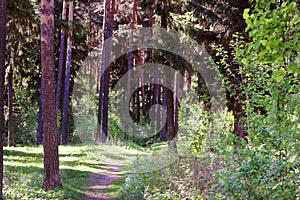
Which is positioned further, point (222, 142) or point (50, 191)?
point (50, 191)

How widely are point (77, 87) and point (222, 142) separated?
29783 mm

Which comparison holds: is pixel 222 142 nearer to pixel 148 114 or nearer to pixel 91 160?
pixel 91 160

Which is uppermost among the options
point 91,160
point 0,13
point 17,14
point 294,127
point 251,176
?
point 17,14

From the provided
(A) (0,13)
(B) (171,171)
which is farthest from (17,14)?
(B) (171,171)

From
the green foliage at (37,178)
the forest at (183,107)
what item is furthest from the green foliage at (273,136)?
the green foliage at (37,178)

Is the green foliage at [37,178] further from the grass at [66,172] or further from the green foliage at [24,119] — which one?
the green foliage at [24,119]

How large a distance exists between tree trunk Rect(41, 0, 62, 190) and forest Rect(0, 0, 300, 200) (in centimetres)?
3

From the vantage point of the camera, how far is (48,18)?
10.5 metres

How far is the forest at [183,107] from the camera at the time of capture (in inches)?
185

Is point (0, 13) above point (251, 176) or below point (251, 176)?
above

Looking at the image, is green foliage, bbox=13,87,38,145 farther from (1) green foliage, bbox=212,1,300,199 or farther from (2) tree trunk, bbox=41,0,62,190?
(1) green foliage, bbox=212,1,300,199

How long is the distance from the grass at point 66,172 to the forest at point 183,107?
0.05m

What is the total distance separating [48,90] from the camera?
34.1ft

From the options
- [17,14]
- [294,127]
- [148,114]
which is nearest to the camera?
[294,127]
